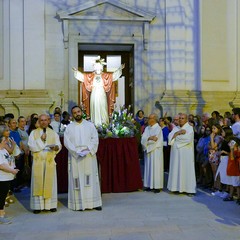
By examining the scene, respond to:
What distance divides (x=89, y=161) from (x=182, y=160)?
2.27 metres

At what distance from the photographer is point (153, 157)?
9.58 metres

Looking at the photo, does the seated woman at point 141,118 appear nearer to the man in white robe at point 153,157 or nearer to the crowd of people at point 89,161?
the crowd of people at point 89,161

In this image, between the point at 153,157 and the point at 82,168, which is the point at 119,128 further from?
the point at 82,168

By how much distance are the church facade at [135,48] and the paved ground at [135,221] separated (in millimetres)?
6232

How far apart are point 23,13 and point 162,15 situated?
4.52 metres

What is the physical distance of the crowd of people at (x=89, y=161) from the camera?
760 centimetres

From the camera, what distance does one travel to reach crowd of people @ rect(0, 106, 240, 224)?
24.9 ft

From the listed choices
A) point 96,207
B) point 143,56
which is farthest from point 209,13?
point 96,207

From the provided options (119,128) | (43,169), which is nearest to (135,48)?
(119,128)

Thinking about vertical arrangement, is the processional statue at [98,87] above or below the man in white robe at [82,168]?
above

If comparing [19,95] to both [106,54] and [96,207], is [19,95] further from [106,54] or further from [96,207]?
[96,207]

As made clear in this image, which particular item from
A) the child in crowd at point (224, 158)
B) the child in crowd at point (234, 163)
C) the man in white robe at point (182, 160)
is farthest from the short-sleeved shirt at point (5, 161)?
the child in crowd at point (224, 158)

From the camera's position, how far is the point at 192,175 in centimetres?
917

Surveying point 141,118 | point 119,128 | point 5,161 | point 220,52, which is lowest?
point 5,161
